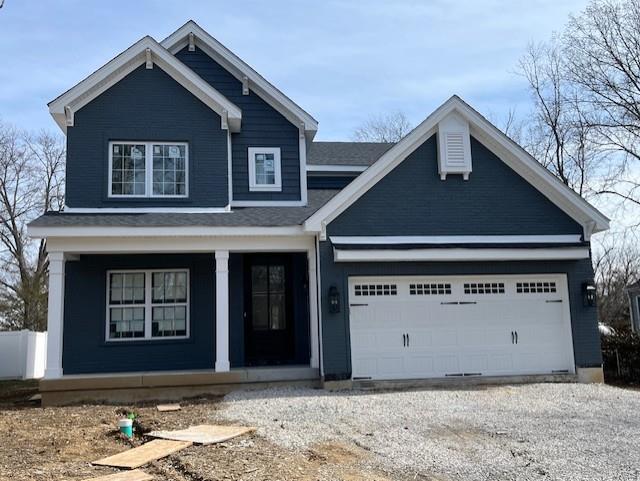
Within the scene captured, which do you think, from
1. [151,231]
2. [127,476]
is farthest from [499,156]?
[127,476]

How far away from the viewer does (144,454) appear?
6859mm

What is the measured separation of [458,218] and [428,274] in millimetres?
1364

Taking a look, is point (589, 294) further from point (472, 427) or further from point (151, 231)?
point (151, 231)

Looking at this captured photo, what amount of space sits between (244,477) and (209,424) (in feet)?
9.21

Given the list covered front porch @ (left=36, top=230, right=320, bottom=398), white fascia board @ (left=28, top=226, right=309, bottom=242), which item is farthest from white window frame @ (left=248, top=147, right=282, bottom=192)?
white fascia board @ (left=28, top=226, right=309, bottom=242)

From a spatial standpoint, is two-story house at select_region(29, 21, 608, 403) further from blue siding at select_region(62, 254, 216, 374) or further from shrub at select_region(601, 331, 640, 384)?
shrub at select_region(601, 331, 640, 384)

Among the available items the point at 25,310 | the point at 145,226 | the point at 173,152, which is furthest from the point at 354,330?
the point at 25,310

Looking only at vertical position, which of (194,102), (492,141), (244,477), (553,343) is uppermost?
(194,102)

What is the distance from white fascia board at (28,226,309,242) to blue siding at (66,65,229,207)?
1.38 m

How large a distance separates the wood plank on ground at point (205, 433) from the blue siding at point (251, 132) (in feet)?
21.9

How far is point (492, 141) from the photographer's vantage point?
503 inches

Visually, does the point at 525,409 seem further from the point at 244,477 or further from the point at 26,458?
the point at 26,458

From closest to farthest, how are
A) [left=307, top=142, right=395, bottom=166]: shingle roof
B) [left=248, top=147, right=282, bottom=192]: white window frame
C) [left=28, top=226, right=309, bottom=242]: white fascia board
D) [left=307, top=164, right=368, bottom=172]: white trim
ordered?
[left=28, top=226, right=309, bottom=242]: white fascia board
[left=248, top=147, right=282, bottom=192]: white window frame
[left=307, top=164, right=368, bottom=172]: white trim
[left=307, top=142, right=395, bottom=166]: shingle roof

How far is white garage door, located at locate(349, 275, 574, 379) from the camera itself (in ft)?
39.9
